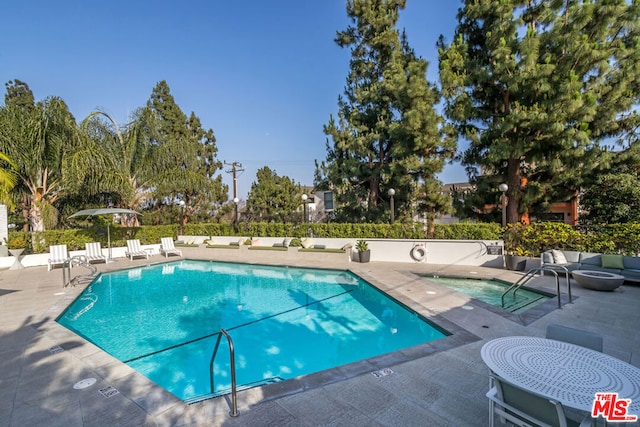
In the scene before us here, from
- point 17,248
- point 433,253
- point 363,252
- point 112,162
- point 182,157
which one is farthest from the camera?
point 182,157

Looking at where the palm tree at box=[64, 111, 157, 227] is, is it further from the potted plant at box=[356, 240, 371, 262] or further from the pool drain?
the pool drain

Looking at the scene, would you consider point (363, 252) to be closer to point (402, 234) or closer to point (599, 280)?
point (402, 234)

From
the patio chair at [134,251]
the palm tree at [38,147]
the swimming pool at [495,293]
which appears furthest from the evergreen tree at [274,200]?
the swimming pool at [495,293]

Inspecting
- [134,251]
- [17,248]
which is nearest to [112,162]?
[134,251]

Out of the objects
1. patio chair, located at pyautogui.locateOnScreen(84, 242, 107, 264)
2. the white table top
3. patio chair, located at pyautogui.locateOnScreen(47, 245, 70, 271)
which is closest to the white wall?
patio chair, located at pyautogui.locateOnScreen(84, 242, 107, 264)

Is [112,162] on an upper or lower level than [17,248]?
upper

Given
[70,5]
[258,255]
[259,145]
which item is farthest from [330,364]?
[259,145]

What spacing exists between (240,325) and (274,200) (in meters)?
17.1

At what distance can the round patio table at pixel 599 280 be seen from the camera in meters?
7.48

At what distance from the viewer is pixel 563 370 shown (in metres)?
2.47

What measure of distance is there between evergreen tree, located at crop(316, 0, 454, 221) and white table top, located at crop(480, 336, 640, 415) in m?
12.0

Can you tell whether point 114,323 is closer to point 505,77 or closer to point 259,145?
point 505,77

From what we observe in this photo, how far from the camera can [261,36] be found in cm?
1555

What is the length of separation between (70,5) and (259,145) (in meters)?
15.4
